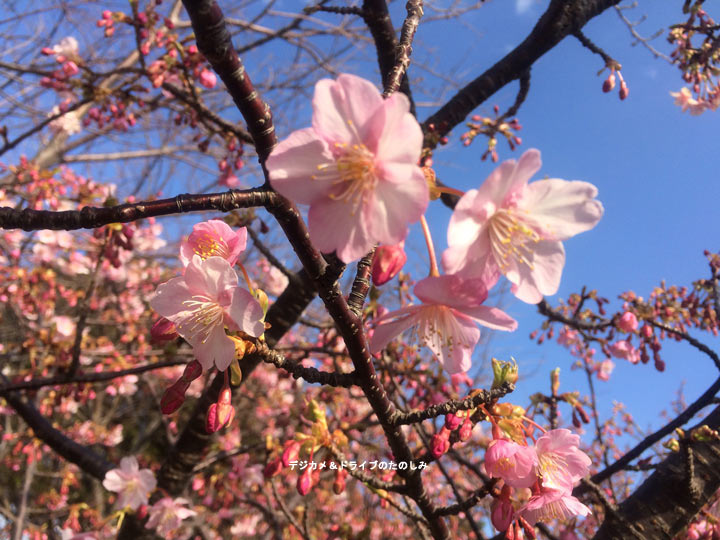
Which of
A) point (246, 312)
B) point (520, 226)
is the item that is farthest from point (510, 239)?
point (246, 312)

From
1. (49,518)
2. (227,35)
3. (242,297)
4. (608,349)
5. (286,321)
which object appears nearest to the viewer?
(227,35)

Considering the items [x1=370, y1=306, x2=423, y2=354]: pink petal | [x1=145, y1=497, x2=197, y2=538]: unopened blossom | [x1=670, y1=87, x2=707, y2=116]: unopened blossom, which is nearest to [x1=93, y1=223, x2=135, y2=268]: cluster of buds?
[x1=145, y1=497, x2=197, y2=538]: unopened blossom

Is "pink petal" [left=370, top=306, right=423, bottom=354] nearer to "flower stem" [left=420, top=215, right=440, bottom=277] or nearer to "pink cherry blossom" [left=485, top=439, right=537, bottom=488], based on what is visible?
"flower stem" [left=420, top=215, right=440, bottom=277]

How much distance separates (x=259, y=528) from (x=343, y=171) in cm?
733

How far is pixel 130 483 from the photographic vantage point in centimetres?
222

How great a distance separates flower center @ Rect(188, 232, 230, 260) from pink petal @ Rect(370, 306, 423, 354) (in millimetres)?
396

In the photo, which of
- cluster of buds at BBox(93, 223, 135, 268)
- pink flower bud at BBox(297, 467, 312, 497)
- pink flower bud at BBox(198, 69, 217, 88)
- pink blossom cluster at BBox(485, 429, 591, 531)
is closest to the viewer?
pink blossom cluster at BBox(485, 429, 591, 531)

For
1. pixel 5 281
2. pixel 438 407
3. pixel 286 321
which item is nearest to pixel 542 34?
pixel 286 321

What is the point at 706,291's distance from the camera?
3152mm

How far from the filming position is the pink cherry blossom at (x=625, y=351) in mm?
3220

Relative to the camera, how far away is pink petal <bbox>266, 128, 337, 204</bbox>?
67cm

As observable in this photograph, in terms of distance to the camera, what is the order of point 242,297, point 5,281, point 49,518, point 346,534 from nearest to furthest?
1. point 242,297
2. point 346,534
3. point 5,281
4. point 49,518

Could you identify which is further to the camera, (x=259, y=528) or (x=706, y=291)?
(x=259, y=528)

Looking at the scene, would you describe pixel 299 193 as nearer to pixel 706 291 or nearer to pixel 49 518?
pixel 706 291
